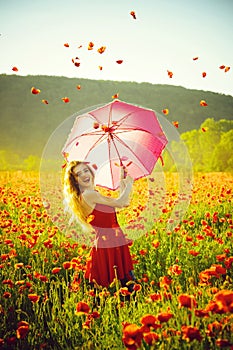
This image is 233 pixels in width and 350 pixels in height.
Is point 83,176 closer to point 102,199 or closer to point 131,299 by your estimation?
point 102,199

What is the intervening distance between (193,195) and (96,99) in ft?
186

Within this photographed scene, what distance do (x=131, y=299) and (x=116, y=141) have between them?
1.98 meters

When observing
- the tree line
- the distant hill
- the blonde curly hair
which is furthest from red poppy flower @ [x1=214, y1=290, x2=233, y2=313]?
the distant hill

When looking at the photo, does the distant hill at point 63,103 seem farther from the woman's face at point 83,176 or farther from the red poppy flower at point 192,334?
the red poppy flower at point 192,334

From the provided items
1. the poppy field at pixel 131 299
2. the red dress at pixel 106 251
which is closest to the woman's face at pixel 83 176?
the red dress at pixel 106 251

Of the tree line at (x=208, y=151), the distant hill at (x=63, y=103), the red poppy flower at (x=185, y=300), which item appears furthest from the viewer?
the distant hill at (x=63, y=103)

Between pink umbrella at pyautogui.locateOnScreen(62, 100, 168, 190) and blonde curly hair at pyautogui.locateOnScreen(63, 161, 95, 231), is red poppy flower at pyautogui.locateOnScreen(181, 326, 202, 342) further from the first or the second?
pink umbrella at pyautogui.locateOnScreen(62, 100, 168, 190)

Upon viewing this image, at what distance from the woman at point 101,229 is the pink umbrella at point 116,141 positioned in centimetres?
57

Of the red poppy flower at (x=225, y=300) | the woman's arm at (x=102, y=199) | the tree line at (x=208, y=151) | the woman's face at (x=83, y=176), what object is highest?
the tree line at (x=208, y=151)

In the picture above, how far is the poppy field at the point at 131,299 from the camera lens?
1836 millimetres

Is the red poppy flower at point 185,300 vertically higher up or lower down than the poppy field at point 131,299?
higher up

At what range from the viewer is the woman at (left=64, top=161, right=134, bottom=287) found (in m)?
3.50

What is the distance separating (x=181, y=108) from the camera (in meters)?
62.6

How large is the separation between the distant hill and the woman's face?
44.5 meters
